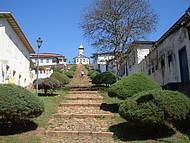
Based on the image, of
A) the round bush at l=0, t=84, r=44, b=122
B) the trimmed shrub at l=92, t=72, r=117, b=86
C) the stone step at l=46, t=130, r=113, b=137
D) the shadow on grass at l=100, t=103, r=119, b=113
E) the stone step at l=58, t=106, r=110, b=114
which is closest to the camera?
the round bush at l=0, t=84, r=44, b=122

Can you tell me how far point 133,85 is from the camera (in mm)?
13547

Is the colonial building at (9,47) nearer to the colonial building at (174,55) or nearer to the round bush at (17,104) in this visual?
the colonial building at (174,55)

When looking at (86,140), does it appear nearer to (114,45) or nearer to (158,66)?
(158,66)

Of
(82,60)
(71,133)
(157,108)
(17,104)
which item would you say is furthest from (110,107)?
(82,60)

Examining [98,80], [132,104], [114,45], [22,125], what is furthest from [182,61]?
[98,80]

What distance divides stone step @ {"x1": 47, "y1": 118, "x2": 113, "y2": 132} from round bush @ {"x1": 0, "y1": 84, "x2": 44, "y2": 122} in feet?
4.45

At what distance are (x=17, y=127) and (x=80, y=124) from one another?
2.33m

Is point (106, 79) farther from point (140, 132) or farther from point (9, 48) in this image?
point (140, 132)

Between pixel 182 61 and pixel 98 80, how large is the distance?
14.9 meters

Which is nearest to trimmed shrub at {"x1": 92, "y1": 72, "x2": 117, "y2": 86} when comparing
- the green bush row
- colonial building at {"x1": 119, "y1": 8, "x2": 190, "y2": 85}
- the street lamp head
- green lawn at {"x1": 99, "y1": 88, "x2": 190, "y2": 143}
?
colonial building at {"x1": 119, "y1": 8, "x2": 190, "y2": 85}

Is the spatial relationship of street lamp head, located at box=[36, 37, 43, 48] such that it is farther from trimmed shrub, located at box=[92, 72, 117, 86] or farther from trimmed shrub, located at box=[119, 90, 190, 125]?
Result: trimmed shrub, located at box=[92, 72, 117, 86]

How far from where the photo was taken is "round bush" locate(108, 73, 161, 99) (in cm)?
1329

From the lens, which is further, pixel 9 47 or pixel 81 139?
pixel 9 47

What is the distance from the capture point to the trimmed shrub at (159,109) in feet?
29.3
